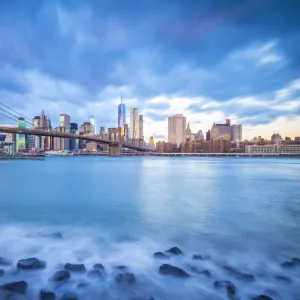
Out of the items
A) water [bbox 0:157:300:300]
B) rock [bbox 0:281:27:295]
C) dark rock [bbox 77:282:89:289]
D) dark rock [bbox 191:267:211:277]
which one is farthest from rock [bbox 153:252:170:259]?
rock [bbox 0:281:27:295]

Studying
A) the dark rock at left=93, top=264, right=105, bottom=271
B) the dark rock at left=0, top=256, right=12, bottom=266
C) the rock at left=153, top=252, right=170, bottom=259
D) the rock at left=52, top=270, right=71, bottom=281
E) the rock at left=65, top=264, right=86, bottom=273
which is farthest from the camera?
the rock at left=153, top=252, right=170, bottom=259

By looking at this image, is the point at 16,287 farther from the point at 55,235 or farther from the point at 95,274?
the point at 55,235

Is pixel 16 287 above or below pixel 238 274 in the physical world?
above

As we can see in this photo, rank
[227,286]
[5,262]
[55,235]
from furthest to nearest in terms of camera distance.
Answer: [55,235], [5,262], [227,286]

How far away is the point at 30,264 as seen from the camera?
469 centimetres

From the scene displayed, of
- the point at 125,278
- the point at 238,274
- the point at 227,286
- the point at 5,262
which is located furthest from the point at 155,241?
the point at 5,262

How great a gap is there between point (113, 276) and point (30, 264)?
1623mm

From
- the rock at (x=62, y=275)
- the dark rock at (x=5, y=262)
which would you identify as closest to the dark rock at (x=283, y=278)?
the rock at (x=62, y=275)

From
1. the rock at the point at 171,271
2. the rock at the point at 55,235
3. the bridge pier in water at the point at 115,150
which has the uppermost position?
the bridge pier in water at the point at 115,150

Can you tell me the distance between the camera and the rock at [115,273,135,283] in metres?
4.25

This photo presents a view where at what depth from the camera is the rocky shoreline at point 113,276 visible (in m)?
3.80

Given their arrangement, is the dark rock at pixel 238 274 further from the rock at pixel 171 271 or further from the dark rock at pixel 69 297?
the dark rock at pixel 69 297

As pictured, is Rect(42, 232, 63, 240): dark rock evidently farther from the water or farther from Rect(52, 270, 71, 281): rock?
Rect(52, 270, 71, 281): rock

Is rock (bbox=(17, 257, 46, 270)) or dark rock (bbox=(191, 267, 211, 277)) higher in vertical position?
rock (bbox=(17, 257, 46, 270))
